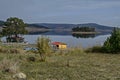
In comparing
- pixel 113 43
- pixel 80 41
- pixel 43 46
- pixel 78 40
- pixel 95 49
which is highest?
pixel 43 46

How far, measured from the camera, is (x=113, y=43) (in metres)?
19.0

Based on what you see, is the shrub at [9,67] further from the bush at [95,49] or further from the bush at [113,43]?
the bush at [95,49]

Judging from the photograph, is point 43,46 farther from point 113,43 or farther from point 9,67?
point 113,43

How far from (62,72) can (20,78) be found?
1.90 metres

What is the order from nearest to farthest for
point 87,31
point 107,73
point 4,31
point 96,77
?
point 96,77 < point 107,73 < point 4,31 < point 87,31

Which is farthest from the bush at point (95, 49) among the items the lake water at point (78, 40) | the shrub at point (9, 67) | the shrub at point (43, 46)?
the shrub at point (9, 67)

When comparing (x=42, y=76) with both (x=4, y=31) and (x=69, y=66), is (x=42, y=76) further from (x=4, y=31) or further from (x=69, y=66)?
(x=4, y=31)

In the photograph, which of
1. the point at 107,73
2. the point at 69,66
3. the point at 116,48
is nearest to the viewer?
the point at 107,73

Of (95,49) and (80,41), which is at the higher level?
(95,49)

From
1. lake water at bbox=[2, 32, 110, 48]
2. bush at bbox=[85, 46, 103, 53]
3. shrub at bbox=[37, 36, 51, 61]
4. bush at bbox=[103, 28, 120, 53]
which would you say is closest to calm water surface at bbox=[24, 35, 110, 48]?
lake water at bbox=[2, 32, 110, 48]

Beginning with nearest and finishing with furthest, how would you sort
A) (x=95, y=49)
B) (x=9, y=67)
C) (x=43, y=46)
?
(x=9, y=67), (x=43, y=46), (x=95, y=49)

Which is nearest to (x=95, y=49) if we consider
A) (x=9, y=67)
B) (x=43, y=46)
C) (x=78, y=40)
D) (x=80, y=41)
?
(x=43, y=46)

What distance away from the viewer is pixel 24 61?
12.9 m

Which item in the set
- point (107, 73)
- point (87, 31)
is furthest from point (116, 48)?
point (87, 31)
